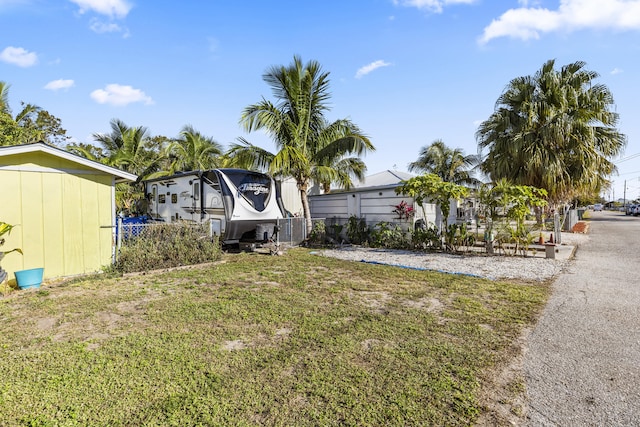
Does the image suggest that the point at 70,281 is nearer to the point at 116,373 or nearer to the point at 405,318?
the point at 116,373

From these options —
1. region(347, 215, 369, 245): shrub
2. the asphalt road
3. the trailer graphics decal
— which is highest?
the trailer graphics decal

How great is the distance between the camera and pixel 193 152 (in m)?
18.6

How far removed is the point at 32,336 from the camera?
382 centimetres

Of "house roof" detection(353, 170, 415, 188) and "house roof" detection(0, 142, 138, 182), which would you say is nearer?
"house roof" detection(0, 142, 138, 182)

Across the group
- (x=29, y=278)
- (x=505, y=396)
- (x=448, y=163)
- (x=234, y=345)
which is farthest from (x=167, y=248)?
(x=448, y=163)

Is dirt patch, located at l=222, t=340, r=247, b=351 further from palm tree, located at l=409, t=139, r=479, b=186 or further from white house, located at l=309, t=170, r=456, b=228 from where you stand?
palm tree, located at l=409, t=139, r=479, b=186

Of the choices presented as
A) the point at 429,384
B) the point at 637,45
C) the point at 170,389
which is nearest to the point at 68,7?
the point at 170,389

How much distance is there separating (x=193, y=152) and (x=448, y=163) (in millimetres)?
17972

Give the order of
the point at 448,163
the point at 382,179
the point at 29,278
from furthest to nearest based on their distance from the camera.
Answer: the point at 448,163 < the point at 382,179 < the point at 29,278

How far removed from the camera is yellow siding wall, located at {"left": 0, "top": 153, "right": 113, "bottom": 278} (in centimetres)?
623

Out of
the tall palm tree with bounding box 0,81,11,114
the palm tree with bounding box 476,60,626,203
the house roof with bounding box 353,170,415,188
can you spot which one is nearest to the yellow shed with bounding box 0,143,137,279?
the house roof with bounding box 353,170,415,188

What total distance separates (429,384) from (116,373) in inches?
110

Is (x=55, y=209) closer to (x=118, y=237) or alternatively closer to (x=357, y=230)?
(x=118, y=237)

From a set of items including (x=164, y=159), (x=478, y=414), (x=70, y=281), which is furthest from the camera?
(x=164, y=159)
